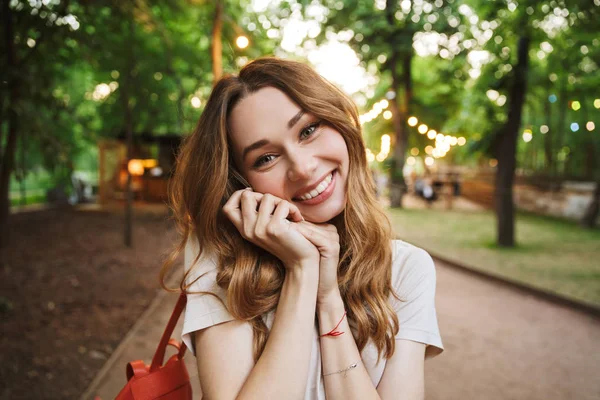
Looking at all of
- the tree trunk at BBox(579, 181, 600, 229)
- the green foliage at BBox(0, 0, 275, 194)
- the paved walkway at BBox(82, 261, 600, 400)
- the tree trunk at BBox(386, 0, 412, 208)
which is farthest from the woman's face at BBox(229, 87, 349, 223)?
the tree trunk at BBox(386, 0, 412, 208)

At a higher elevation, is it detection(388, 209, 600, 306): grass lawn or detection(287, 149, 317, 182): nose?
detection(287, 149, 317, 182): nose

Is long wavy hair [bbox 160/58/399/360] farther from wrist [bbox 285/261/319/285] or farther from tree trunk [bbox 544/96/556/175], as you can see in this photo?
tree trunk [bbox 544/96/556/175]

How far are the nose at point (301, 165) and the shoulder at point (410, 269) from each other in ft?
1.65

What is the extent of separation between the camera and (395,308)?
170 centimetres

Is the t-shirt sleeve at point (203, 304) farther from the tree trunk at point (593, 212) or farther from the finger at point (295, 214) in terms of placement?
the tree trunk at point (593, 212)

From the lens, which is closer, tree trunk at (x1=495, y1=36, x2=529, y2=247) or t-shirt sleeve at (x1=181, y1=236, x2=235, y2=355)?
t-shirt sleeve at (x1=181, y1=236, x2=235, y2=355)

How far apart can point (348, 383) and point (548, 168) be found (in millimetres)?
22113

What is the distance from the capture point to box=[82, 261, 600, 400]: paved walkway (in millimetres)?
4020

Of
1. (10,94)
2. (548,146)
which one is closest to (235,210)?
(10,94)

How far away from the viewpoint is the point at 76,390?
150 inches

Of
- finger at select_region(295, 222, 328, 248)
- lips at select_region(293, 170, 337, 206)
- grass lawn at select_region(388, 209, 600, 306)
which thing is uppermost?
lips at select_region(293, 170, 337, 206)

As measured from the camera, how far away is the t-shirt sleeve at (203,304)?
1495 millimetres

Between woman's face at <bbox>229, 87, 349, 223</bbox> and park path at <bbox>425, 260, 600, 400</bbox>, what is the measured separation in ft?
9.51

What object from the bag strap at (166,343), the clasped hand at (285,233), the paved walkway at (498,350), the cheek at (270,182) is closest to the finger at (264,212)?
the clasped hand at (285,233)
